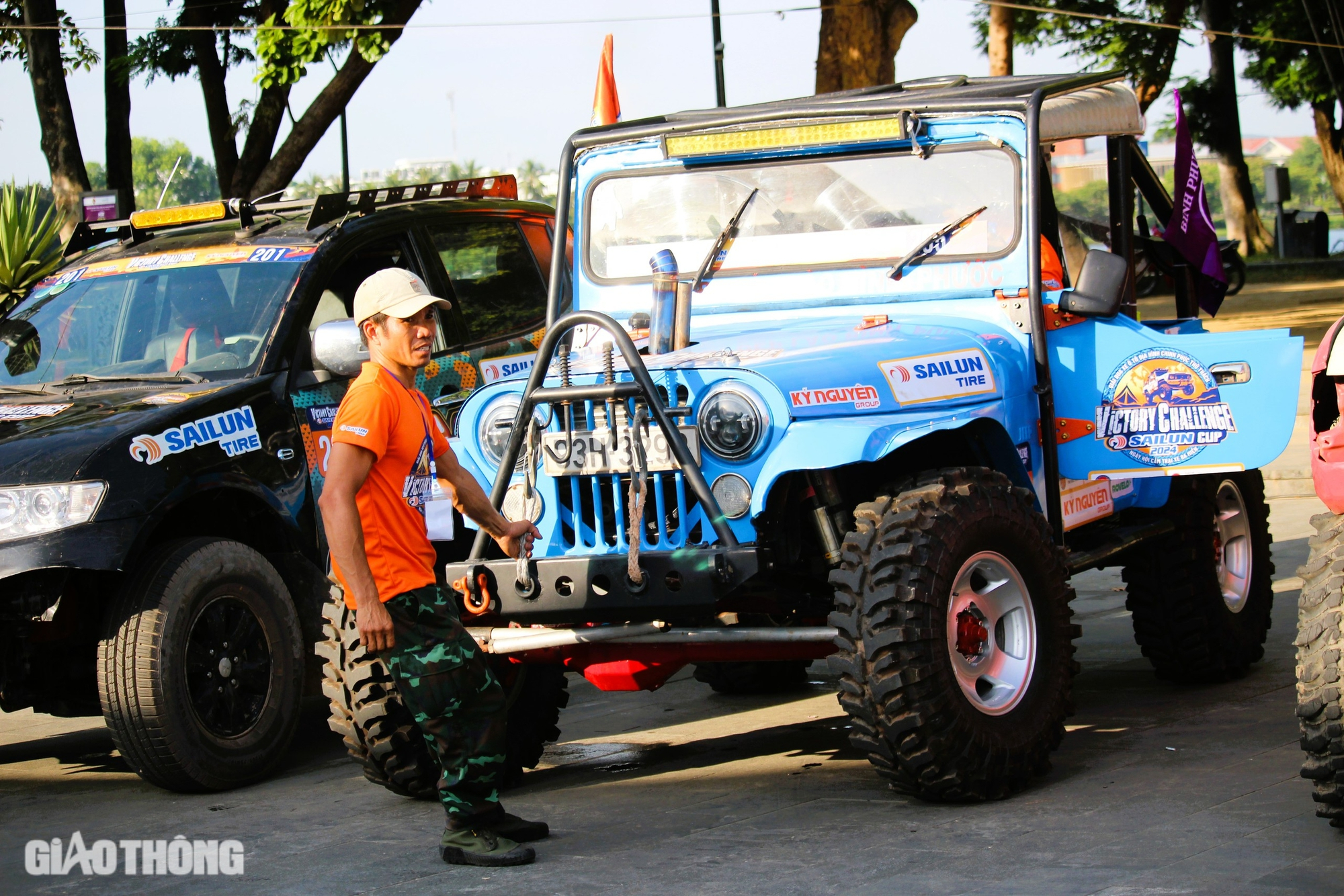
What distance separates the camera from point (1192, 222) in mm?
7035

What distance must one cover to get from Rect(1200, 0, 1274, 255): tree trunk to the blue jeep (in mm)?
30933

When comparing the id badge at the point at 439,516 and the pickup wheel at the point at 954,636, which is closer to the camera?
the pickup wheel at the point at 954,636

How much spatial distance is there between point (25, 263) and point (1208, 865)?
8.17 m

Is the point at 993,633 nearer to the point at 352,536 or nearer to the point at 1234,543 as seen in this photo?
the point at 352,536

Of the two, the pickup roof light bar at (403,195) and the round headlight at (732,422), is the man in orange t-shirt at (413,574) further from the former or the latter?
the pickup roof light bar at (403,195)

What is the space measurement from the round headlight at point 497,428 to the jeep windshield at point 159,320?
142cm

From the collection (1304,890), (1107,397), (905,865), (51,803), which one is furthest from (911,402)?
(51,803)

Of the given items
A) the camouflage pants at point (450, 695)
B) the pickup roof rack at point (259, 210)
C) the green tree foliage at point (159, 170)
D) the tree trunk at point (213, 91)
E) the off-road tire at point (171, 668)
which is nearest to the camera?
the camouflage pants at point (450, 695)

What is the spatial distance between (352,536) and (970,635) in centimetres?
199

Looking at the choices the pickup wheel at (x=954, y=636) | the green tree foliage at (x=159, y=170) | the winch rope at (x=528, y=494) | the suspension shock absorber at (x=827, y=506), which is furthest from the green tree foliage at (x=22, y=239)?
the green tree foliage at (x=159, y=170)

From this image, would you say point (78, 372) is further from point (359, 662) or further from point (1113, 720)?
point (1113, 720)

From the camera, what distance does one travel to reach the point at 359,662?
5297 mm

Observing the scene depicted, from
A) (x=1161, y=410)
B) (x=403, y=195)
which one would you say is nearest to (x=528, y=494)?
(x=1161, y=410)

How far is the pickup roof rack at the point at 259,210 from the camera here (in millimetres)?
7105
